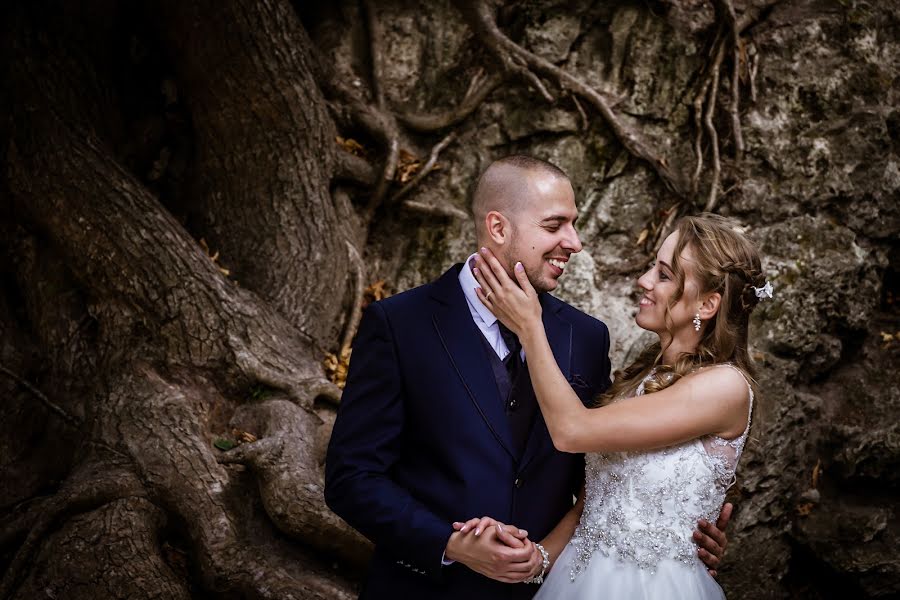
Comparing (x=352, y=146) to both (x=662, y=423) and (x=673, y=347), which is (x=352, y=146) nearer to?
(x=673, y=347)

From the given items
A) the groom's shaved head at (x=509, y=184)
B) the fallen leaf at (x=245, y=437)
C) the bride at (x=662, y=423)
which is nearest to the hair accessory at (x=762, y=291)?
the bride at (x=662, y=423)

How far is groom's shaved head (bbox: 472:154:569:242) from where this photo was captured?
3.05 meters

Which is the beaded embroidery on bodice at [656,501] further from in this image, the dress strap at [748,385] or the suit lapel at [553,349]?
the suit lapel at [553,349]

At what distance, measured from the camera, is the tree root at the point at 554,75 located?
558 cm

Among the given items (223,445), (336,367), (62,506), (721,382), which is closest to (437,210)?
(336,367)

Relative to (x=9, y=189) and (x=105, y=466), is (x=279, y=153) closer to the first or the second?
(x=9, y=189)

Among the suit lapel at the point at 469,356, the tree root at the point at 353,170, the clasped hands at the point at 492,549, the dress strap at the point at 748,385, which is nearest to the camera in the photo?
the clasped hands at the point at 492,549

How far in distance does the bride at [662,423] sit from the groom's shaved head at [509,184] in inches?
11.3

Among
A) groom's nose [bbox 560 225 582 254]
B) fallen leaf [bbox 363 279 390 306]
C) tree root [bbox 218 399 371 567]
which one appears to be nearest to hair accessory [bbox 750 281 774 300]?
groom's nose [bbox 560 225 582 254]

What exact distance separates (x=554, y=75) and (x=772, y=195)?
181cm

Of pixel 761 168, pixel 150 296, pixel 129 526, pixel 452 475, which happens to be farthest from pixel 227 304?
pixel 761 168

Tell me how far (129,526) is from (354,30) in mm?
4111

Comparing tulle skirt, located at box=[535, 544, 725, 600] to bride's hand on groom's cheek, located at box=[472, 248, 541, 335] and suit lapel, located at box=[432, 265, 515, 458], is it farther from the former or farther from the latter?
bride's hand on groom's cheek, located at box=[472, 248, 541, 335]

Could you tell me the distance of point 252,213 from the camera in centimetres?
522
